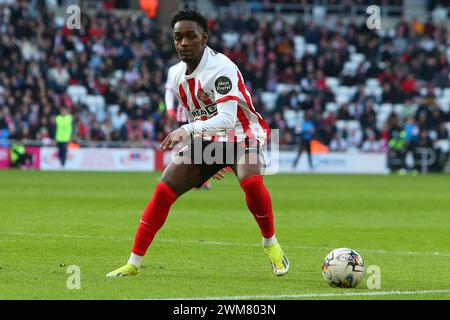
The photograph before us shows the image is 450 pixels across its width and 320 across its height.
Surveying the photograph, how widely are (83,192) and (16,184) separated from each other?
263cm

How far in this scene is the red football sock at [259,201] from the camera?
9484 mm

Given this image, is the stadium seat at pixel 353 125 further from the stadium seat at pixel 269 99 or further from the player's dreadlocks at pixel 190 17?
the player's dreadlocks at pixel 190 17

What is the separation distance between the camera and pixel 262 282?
924 centimetres

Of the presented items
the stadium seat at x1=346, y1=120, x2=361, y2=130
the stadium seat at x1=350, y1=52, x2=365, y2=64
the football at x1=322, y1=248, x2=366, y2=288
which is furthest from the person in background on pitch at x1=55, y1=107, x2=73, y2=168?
the football at x1=322, y1=248, x2=366, y2=288

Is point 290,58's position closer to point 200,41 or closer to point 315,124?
point 315,124

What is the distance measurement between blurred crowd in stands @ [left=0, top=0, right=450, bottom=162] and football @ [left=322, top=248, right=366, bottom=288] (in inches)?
1029

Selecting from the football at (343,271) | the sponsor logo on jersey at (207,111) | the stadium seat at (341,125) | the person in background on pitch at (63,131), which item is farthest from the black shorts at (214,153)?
the stadium seat at (341,125)

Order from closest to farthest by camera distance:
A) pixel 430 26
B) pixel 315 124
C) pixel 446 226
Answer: pixel 446 226, pixel 315 124, pixel 430 26

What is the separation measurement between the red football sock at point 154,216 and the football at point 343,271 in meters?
1.54

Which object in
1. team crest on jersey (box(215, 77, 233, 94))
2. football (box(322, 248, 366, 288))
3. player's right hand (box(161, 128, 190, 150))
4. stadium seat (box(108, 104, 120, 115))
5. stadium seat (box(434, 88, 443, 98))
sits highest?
team crest on jersey (box(215, 77, 233, 94))

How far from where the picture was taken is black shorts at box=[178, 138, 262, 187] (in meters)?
9.57

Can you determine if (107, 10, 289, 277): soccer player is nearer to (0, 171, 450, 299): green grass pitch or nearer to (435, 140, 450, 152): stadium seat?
(0, 171, 450, 299): green grass pitch

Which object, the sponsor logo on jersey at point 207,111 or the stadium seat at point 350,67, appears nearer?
the sponsor logo on jersey at point 207,111
